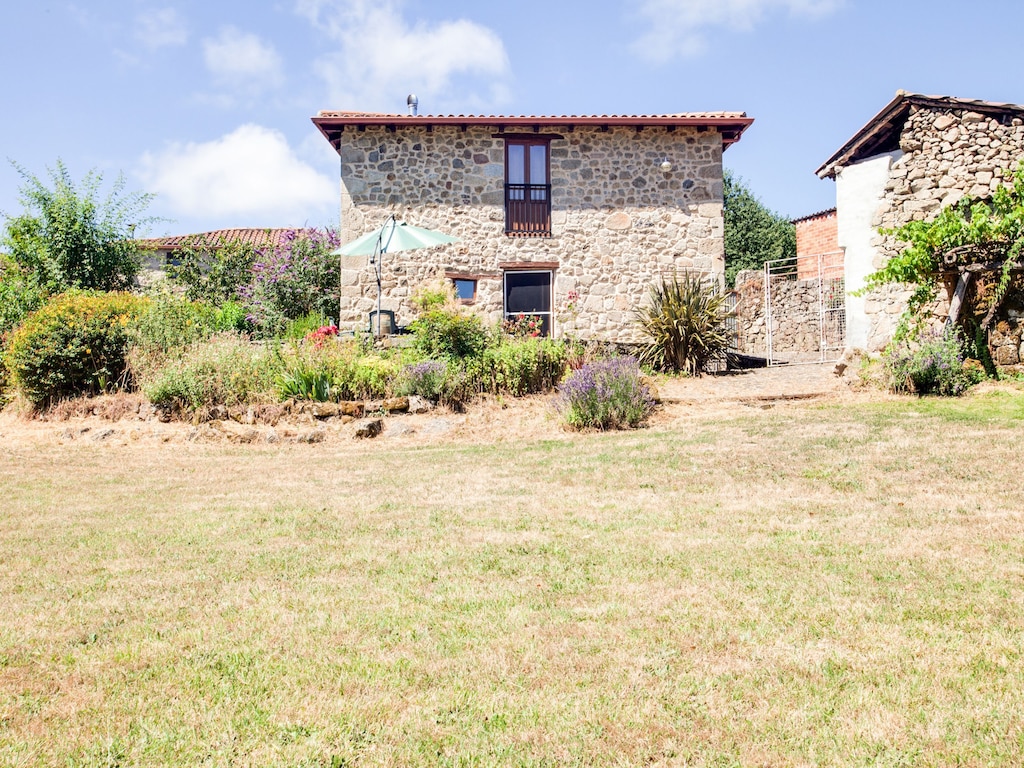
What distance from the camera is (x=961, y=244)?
12.4 meters

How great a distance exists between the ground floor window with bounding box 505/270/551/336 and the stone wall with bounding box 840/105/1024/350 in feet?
22.2

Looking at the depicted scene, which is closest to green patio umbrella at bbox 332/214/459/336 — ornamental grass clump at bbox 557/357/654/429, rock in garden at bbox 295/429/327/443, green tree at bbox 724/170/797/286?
rock in garden at bbox 295/429/327/443

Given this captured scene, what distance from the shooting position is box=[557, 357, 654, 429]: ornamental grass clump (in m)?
10.8

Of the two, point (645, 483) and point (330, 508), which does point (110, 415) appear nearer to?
point (330, 508)

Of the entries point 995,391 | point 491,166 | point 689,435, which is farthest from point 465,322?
point 995,391

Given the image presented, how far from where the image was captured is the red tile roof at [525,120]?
1738 cm

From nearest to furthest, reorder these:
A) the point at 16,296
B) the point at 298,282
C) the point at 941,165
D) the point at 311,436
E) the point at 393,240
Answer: the point at 311,436
the point at 941,165
the point at 393,240
the point at 16,296
the point at 298,282

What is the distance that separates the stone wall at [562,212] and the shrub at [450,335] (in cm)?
461

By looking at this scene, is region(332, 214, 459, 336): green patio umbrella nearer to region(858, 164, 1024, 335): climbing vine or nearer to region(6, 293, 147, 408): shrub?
region(6, 293, 147, 408): shrub

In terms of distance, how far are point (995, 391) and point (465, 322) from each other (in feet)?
25.1

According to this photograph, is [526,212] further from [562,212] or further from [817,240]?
[817,240]

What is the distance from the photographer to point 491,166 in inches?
716

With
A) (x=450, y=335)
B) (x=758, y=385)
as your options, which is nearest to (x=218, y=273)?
(x=450, y=335)

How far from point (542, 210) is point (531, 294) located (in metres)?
1.86
